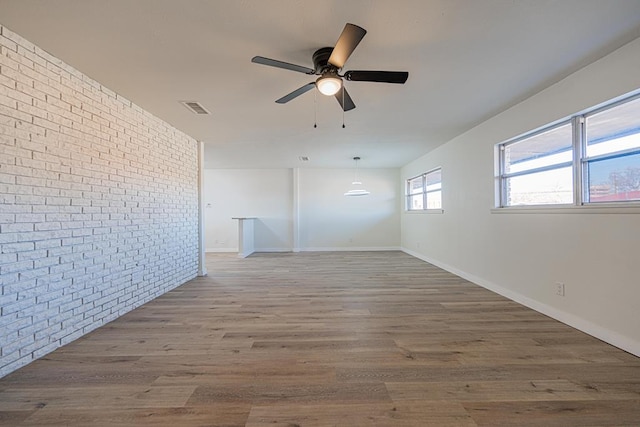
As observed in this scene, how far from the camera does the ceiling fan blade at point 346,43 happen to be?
5.43 ft

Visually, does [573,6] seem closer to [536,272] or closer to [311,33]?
[311,33]

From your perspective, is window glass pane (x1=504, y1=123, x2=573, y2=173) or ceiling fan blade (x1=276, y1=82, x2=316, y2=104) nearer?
ceiling fan blade (x1=276, y1=82, x2=316, y2=104)

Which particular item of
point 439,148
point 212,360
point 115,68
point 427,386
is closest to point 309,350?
point 212,360

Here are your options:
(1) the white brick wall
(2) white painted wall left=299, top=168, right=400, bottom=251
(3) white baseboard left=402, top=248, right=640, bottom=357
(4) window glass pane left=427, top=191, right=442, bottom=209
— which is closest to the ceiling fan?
(1) the white brick wall

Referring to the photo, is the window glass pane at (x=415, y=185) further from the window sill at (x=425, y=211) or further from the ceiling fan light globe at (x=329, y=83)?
the ceiling fan light globe at (x=329, y=83)

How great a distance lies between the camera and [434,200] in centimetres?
612

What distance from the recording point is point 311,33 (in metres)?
1.97

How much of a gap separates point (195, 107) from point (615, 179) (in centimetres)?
440

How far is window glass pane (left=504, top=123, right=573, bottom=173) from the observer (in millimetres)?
2859

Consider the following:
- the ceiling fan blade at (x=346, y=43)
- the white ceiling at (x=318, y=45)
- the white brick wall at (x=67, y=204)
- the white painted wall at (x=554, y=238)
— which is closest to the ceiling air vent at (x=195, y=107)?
the white ceiling at (x=318, y=45)

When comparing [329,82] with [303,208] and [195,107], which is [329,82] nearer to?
[195,107]

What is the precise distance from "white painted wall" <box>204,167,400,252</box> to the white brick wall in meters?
4.34

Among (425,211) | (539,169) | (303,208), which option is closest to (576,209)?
(539,169)

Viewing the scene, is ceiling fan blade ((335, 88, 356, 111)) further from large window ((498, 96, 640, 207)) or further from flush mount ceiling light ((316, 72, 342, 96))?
large window ((498, 96, 640, 207))
